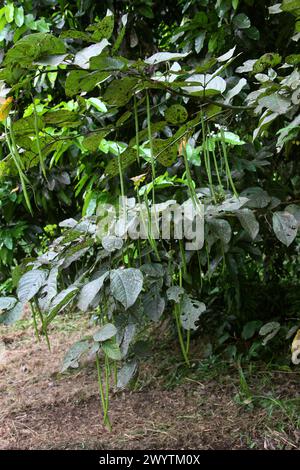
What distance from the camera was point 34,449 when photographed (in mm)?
1688

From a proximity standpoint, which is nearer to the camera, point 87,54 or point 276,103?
point 87,54

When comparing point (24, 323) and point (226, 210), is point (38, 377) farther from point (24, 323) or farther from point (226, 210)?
point (226, 210)

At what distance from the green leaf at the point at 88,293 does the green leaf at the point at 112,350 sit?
7cm

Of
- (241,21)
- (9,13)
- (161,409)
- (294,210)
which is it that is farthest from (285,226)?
(9,13)

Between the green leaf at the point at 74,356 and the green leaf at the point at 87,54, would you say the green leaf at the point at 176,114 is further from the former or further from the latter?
the green leaf at the point at 74,356

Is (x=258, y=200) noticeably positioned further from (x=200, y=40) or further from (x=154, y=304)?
(x=200, y=40)

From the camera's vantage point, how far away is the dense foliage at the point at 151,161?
2.86ft

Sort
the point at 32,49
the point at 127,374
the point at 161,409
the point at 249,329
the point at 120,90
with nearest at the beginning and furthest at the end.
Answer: the point at 32,49
the point at 120,90
the point at 127,374
the point at 161,409
the point at 249,329

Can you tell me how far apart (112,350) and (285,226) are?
18.6 inches

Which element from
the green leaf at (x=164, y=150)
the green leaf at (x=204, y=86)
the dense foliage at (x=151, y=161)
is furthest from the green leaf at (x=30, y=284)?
the green leaf at (x=204, y=86)

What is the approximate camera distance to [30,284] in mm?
988

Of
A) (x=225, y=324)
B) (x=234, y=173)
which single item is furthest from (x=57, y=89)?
(x=225, y=324)

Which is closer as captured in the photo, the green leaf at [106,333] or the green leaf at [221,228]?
the green leaf at [106,333]

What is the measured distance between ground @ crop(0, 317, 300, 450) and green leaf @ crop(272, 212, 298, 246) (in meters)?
0.82
